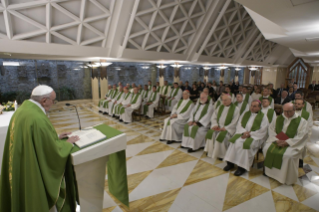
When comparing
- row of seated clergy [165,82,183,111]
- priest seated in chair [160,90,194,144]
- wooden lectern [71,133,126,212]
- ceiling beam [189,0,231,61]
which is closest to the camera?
wooden lectern [71,133,126,212]

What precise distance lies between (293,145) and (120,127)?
553 centimetres

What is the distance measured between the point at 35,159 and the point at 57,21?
24.1 feet

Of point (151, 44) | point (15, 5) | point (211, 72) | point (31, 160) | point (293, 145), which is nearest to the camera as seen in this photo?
point (31, 160)

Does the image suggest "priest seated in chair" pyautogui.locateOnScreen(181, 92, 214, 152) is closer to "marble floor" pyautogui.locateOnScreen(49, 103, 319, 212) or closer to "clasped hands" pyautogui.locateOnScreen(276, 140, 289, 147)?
"marble floor" pyautogui.locateOnScreen(49, 103, 319, 212)

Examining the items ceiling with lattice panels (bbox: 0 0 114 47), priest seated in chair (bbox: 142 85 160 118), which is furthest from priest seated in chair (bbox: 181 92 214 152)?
ceiling with lattice panels (bbox: 0 0 114 47)

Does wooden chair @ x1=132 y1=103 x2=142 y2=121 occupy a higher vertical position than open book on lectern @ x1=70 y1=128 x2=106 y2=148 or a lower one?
lower

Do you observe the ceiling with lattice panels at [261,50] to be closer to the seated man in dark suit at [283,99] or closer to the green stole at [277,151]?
the seated man in dark suit at [283,99]

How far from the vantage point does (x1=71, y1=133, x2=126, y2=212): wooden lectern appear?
2033mm

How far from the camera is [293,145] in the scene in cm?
349

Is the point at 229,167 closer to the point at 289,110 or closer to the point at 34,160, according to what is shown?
the point at 289,110

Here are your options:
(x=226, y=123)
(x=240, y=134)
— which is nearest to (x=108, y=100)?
(x=226, y=123)

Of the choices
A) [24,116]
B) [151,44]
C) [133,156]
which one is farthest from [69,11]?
[24,116]

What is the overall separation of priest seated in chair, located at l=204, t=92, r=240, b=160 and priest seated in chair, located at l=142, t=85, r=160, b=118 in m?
4.23

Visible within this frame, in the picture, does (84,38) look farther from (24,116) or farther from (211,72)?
(211,72)
